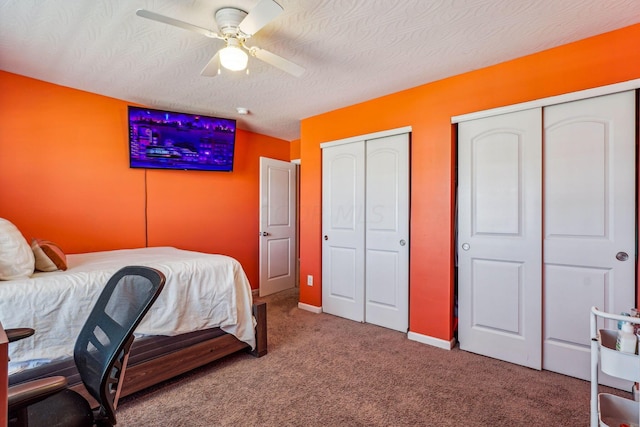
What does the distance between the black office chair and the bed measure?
0.52m

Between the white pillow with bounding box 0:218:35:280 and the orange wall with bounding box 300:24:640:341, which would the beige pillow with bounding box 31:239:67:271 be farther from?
the orange wall with bounding box 300:24:640:341

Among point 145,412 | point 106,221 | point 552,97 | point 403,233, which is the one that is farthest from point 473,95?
point 106,221

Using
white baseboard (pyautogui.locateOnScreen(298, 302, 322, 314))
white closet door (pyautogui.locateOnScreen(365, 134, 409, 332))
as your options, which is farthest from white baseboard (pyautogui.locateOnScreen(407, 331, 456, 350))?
white baseboard (pyautogui.locateOnScreen(298, 302, 322, 314))

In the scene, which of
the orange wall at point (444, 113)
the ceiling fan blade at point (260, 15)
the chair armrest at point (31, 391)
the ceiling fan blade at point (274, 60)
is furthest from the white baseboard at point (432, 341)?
the ceiling fan blade at point (260, 15)

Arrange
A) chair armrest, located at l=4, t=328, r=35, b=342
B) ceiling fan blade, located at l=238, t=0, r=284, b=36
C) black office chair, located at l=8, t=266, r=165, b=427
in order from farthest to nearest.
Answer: ceiling fan blade, located at l=238, t=0, r=284, b=36
chair armrest, located at l=4, t=328, r=35, b=342
black office chair, located at l=8, t=266, r=165, b=427

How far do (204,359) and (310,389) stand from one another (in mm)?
812

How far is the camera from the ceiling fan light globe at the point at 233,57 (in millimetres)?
1806

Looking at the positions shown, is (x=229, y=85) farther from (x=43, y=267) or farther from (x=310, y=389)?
(x=310, y=389)

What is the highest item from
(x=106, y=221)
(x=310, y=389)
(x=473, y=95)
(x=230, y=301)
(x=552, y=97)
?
(x=473, y=95)

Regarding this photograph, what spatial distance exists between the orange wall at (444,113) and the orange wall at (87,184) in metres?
2.06

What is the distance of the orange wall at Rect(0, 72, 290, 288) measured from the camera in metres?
2.69

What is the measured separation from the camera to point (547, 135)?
2.29 metres

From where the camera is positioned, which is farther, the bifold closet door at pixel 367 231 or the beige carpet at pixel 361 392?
the bifold closet door at pixel 367 231

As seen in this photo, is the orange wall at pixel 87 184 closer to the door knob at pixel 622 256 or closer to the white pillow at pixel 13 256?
the white pillow at pixel 13 256
